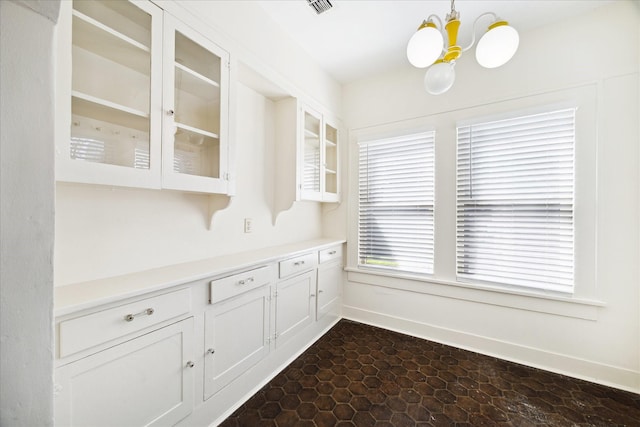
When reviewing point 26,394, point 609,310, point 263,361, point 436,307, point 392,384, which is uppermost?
point 26,394

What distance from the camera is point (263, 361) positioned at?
1978mm

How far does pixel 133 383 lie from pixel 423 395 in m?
1.86

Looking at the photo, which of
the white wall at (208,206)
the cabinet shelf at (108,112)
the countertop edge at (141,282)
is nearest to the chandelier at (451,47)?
the white wall at (208,206)

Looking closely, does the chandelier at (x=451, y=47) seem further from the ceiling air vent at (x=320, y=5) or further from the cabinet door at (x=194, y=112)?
the cabinet door at (x=194, y=112)

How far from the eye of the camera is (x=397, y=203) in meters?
2.91

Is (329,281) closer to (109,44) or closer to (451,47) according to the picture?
(451,47)

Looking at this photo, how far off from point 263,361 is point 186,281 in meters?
1.00

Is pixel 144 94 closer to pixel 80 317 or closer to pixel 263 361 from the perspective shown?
pixel 80 317

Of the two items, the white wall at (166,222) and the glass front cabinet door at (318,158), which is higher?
the glass front cabinet door at (318,158)

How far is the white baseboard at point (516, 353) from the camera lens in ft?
6.52

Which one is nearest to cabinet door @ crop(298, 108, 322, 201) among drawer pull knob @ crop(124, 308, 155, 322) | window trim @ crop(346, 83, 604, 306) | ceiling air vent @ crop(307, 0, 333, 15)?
window trim @ crop(346, 83, 604, 306)

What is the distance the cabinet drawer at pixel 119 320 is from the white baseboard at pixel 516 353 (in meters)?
2.25

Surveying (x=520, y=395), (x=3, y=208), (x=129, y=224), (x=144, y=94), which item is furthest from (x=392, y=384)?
(x=144, y=94)

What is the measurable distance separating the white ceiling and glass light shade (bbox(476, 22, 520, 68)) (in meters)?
1.04
